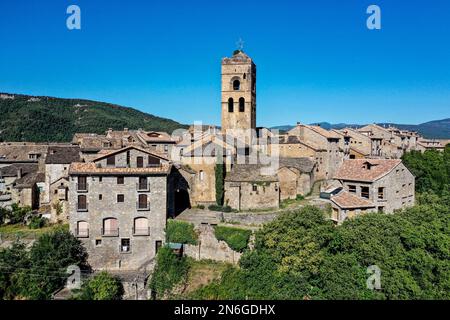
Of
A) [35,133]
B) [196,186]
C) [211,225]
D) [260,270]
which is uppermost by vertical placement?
[35,133]

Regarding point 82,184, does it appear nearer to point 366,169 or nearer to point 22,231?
point 22,231

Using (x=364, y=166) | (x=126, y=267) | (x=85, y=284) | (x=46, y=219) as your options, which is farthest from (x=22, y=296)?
(x=364, y=166)

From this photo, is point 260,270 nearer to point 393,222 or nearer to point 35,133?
point 393,222

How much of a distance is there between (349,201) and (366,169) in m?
5.37

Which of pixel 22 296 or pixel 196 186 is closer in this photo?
pixel 22 296

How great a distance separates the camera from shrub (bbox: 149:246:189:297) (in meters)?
31.2

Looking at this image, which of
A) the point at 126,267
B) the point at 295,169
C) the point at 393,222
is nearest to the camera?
the point at 393,222

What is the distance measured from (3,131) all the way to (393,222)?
103 metres

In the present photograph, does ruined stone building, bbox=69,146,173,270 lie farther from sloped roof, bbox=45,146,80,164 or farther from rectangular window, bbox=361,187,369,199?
rectangular window, bbox=361,187,369,199

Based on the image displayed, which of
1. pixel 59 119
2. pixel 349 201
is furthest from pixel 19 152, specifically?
pixel 59 119

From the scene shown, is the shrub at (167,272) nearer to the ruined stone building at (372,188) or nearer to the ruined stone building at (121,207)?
the ruined stone building at (121,207)

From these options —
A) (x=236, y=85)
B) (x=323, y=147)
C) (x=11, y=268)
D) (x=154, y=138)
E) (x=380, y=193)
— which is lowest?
(x=11, y=268)

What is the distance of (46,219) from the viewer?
4088cm

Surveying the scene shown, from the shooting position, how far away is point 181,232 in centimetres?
3381
